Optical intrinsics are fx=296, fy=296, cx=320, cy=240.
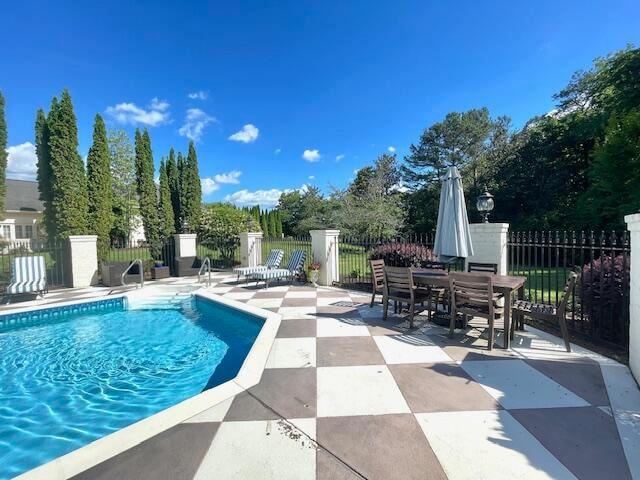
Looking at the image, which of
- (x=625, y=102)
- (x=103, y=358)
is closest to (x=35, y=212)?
(x=103, y=358)

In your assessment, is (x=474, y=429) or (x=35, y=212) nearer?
(x=474, y=429)

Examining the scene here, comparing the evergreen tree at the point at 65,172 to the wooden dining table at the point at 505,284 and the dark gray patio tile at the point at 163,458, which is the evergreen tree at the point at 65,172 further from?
the wooden dining table at the point at 505,284

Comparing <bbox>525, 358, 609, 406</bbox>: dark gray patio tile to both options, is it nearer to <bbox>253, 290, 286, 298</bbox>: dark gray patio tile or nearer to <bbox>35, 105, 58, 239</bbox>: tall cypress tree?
<bbox>253, 290, 286, 298</bbox>: dark gray patio tile

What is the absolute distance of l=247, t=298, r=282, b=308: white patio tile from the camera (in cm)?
675

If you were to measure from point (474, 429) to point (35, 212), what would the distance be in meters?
36.1

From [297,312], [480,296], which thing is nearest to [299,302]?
[297,312]

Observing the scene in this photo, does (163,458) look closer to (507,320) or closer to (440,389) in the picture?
(440,389)

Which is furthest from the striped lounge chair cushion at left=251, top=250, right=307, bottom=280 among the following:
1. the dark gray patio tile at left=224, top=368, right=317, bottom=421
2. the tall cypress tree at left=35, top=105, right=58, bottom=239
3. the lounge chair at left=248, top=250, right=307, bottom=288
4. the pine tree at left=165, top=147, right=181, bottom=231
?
the pine tree at left=165, top=147, right=181, bottom=231

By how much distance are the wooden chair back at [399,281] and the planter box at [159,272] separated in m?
9.35

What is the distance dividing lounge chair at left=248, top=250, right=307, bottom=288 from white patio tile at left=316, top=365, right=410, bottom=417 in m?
5.58

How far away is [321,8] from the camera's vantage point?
8977mm

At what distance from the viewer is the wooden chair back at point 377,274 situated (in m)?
6.24

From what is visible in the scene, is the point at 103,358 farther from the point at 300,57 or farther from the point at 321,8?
the point at 300,57

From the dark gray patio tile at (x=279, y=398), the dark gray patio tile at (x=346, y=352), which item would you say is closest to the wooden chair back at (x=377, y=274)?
the dark gray patio tile at (x=346, y=352)
